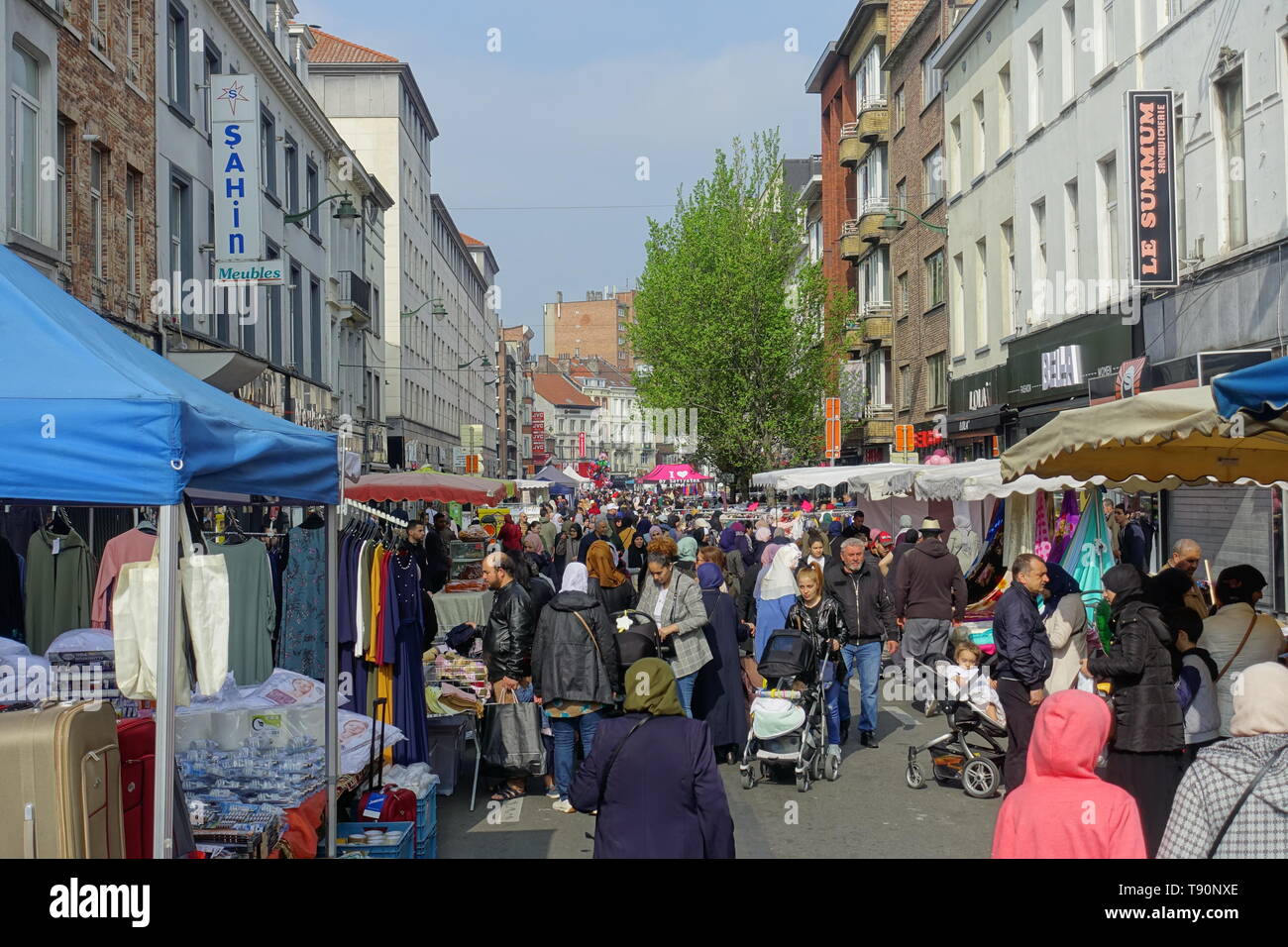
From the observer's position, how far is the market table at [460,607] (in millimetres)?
17156

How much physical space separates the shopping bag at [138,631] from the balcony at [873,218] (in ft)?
118

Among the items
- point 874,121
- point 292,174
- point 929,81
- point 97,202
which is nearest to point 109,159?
point 97,202

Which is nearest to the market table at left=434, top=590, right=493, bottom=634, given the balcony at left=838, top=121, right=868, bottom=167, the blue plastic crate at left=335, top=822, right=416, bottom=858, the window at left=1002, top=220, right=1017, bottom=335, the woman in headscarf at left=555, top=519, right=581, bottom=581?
the woman in headscarf at left=555, top=519, right=581, bottom=581

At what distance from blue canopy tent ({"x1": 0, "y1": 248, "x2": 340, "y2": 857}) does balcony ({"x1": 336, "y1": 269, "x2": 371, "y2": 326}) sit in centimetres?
3558

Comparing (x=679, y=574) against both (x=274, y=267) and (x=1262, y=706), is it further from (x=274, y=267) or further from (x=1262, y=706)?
(x=274, y=267)

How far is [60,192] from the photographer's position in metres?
17.5

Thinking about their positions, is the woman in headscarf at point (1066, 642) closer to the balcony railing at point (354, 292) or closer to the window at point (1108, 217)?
the window at point (1108, 217)

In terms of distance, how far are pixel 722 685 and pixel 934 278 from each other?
2593 cm

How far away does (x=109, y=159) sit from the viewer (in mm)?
19328

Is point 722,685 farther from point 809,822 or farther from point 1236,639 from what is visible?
point 1236,639

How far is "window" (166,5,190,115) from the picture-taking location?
22750 millimetres

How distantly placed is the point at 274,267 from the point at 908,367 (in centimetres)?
2091

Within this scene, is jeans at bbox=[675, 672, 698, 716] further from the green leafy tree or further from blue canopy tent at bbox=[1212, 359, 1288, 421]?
the green leafy tree
